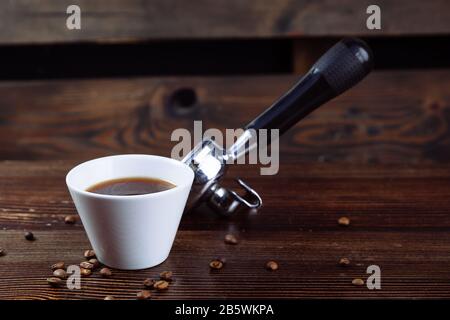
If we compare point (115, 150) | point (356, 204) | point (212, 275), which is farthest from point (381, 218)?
point (115, 150)

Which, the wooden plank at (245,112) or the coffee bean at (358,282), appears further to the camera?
the wooden plank at (245,112)

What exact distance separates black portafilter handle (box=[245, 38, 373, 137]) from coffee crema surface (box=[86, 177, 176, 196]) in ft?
0.45

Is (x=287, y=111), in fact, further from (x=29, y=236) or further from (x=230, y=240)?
(x=29, y=236)

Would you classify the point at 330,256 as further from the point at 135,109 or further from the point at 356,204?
the point at 135,109

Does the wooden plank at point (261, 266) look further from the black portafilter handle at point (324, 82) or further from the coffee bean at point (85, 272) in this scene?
the black portafilter handle at point (324, 82)

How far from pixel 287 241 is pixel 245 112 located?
0.74 metres

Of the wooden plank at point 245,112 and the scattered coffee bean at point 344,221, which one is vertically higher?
the wooden plank at point 245,112

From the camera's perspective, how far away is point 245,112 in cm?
145

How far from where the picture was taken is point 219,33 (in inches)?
55.4

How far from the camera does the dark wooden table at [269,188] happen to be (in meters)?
0.64

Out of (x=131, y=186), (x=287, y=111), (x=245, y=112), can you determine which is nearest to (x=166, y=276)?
(x=131, y=186)

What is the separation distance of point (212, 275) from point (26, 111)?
3.16ft

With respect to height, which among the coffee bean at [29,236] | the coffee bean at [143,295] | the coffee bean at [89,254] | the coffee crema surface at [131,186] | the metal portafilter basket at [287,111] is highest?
the metal portafilter basket at [287,111]

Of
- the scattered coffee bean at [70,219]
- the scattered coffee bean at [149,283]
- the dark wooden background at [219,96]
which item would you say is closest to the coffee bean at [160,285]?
the scattered coffee bean at [149,283]
